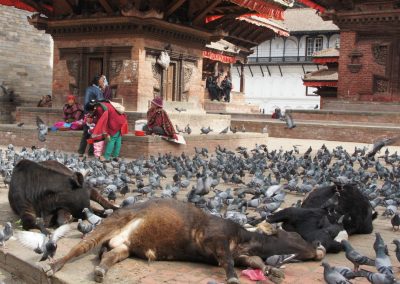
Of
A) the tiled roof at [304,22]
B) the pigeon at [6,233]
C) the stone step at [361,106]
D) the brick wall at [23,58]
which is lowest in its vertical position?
the pigeon at [6,233]

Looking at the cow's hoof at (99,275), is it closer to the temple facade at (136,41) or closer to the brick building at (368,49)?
the temple facade at (136,41)

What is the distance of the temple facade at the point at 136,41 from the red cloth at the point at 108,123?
2996 millimetres

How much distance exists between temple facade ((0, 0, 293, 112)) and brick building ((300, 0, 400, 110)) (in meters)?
6.96

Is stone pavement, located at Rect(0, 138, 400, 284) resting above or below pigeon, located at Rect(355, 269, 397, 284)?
below

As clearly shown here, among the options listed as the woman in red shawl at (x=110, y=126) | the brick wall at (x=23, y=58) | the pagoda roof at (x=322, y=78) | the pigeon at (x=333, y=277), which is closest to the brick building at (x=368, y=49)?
the pagoda roof at (x=322, y=78)

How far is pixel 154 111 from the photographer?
40.6 feet

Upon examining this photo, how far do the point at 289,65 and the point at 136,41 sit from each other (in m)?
43.9

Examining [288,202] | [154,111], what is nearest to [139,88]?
[154,111]

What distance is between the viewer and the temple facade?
14562 millimetres

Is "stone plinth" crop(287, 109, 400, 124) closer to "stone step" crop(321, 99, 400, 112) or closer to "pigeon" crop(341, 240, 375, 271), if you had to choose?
"stone step" crop(321, 99, 400, 112)

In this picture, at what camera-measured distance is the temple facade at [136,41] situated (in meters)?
14.6

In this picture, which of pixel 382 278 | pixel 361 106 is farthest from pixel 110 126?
pixel 361 106

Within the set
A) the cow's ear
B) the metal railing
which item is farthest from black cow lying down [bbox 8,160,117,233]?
the metal railing

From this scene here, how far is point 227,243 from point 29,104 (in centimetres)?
2338
